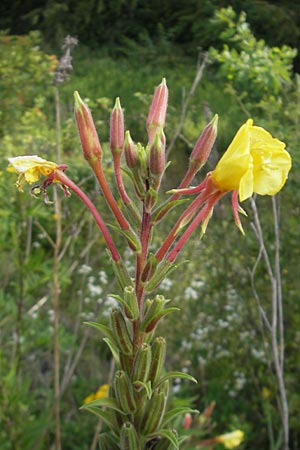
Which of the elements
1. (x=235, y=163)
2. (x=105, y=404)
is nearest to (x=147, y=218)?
(x=235, y=163)

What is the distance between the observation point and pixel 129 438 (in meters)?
0.86

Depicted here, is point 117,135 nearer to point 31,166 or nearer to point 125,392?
point 31,166

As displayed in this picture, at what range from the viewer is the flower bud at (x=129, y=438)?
0.86m

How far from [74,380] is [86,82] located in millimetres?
5301

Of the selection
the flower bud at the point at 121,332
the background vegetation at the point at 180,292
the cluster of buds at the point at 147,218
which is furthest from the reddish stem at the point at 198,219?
the background vegetation at the point at 180,292

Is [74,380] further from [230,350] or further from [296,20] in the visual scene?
[296,20]

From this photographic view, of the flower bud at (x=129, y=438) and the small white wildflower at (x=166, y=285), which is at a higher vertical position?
the flower bud at (x=129, y=438)

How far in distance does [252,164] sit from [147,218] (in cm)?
16

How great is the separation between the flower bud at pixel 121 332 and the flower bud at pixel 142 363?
2 cm

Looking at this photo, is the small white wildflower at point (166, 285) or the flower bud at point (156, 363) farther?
the small white wildflower at point (166, 285)

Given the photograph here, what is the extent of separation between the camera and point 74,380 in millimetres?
2666

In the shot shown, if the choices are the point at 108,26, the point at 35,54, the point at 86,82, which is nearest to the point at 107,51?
the point at 108,26

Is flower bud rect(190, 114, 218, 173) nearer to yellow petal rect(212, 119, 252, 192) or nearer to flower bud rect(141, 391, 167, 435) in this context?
yellow petal rect(212, 119, 252, 192)

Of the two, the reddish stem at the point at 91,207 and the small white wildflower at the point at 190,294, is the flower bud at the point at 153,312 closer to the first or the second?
the reddish stem at the point at 91,207
